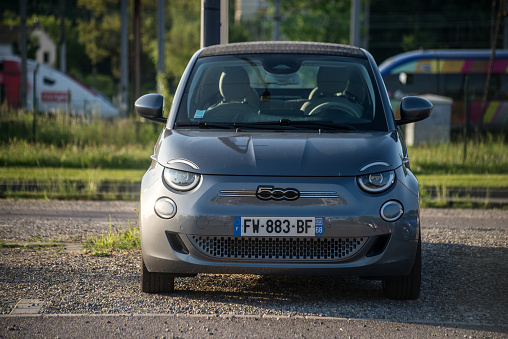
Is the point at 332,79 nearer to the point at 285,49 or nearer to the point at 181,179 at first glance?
the point at 285,49

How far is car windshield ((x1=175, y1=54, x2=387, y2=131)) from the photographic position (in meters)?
5.47

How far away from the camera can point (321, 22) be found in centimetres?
3494

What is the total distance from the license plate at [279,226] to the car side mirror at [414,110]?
4.82 ft

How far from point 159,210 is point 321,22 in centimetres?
3123

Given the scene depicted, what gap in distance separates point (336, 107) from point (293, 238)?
1.41 metres

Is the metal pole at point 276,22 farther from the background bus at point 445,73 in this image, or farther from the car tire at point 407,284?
the car tire at point 407,284

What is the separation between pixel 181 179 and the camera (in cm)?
475

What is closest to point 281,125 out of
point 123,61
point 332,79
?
point 332,79

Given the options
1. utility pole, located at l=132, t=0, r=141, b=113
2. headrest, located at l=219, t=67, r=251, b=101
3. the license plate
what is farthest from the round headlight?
utility pole, located at l=132, t=0, r=141, b=113

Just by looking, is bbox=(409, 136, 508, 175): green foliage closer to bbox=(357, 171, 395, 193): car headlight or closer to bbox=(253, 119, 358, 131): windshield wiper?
bbox=(253, 119, 358, 131): windshield wiper

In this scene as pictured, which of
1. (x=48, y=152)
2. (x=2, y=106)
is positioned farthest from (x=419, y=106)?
(x=2, y=106)

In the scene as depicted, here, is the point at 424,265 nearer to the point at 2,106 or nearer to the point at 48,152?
the point at 48,152

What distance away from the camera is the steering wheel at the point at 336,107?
5.59 meters

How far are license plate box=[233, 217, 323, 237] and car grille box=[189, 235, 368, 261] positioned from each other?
0.06 meters
